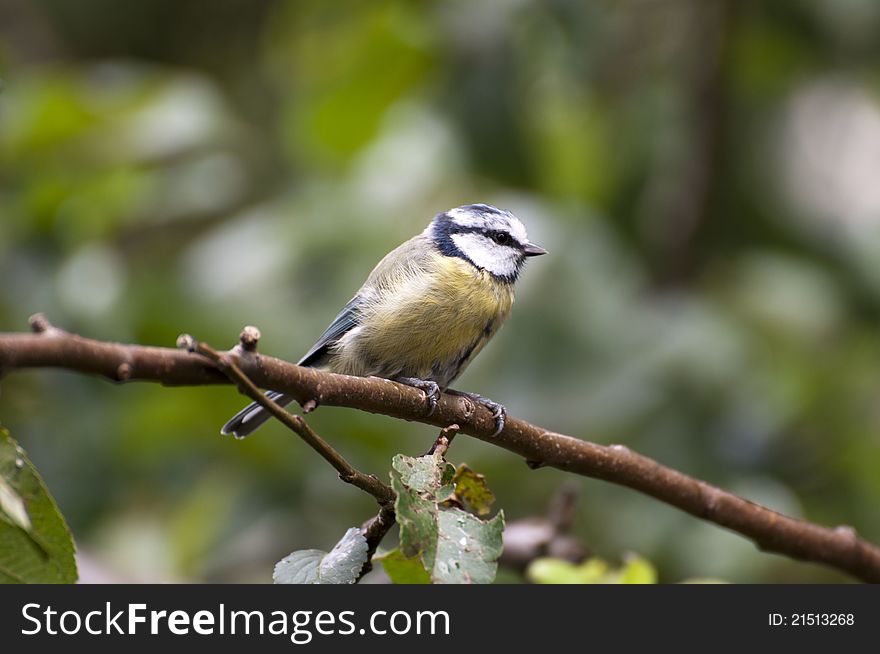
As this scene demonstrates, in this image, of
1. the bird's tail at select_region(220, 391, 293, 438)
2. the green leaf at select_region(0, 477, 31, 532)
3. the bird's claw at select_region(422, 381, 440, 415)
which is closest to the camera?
the green leaf at select_region(0, 477, 31, 532)

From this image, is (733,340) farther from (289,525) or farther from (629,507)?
(289,525)

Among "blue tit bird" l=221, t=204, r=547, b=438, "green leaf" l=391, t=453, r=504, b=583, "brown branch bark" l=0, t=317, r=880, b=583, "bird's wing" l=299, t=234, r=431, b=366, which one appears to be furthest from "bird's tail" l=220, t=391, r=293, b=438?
"green leaf" l=391, t=453, r=504, b=583

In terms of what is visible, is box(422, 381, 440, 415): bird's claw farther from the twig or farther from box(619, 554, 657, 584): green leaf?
box(619, 554, 657, 584): green leaf

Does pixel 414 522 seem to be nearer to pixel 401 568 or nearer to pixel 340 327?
pixel 401 568

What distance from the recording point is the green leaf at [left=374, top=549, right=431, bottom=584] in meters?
1.49

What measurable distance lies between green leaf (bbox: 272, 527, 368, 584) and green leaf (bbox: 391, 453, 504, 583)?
3.1 inches

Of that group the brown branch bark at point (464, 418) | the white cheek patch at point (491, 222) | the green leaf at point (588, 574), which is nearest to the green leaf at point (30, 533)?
the brown branch bark at point (464, 418)

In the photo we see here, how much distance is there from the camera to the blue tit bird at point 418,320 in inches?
94.6

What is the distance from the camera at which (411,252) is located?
2.65m

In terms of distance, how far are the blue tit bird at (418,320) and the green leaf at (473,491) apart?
2.32ft

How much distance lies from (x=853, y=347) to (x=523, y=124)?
157 cm

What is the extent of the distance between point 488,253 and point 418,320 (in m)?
0.39

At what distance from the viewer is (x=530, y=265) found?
12.0 ft

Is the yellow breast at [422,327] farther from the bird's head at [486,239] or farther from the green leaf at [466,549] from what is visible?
the green leaf at [466,549]
